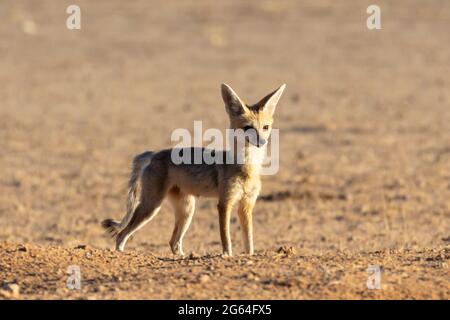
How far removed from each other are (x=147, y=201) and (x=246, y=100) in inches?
637

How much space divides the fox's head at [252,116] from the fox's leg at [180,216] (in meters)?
1.09

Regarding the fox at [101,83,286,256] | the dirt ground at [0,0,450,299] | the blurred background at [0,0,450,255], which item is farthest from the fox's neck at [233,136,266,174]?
the blurred background at [0,0,450,255]

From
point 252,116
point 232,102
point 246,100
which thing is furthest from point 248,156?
point 246,100

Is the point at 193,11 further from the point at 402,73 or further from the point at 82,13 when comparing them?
the point at 402,73

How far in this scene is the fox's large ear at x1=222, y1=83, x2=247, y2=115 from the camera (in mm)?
8711

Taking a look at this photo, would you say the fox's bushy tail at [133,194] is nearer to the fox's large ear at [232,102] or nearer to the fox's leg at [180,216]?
the fox's leg at [180,216]

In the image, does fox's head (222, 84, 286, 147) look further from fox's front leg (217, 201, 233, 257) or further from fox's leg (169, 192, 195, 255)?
fox's leg (169, 192, 195, 255)

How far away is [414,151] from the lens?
18.8 meters

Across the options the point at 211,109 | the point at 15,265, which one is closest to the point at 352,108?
the point at 211,109

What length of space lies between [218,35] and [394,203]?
80.6 ft

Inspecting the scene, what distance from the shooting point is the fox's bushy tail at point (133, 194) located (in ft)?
30.4

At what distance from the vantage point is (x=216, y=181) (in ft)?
29.1

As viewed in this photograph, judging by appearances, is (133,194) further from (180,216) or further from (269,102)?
(269,102)

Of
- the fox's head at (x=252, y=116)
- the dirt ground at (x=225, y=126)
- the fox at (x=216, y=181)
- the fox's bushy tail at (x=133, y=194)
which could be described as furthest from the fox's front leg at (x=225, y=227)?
the fox's bushy tail at (x=133, y=194)
